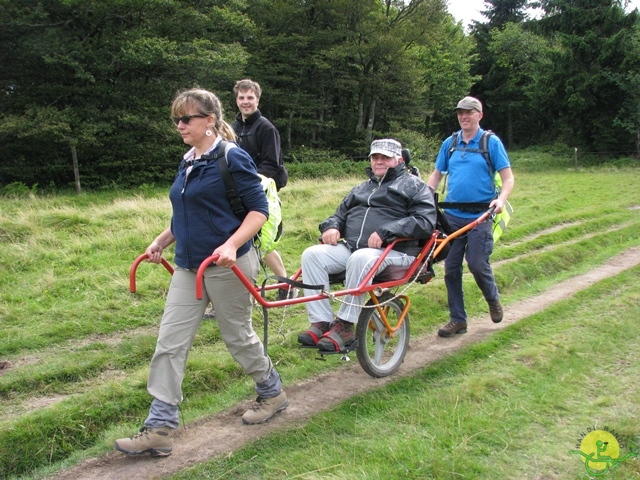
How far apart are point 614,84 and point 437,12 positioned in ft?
42.2

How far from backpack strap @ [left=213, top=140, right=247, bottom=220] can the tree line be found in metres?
20.0

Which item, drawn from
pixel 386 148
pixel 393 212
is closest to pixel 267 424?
pixel 393 212

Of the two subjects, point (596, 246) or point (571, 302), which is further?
point (596, 246)

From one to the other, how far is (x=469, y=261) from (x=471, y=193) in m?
0.68

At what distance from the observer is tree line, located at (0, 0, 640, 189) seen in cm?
2258

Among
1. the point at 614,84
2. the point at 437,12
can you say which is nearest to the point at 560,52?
the point at 614,84

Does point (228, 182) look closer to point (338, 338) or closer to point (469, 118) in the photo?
point (338, 338)

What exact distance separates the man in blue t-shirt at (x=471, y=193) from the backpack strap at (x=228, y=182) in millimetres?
2767

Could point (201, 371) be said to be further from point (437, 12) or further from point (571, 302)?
point (437, 12)

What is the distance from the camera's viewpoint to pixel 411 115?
40438 millimetres

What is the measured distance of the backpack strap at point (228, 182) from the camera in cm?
345

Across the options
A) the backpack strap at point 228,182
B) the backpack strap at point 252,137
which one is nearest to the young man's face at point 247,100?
the backpack strap at point 252,137

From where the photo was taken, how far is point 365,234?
4.77 meters

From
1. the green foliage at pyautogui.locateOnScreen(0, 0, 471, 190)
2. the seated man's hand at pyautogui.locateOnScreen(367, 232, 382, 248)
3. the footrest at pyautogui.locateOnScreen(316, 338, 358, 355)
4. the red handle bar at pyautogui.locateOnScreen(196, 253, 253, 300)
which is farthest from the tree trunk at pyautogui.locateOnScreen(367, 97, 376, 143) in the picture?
the red handle bar at pyautogui.locateOnScreen(196, 253, 253, 300)
